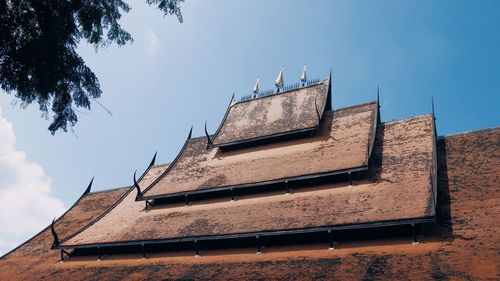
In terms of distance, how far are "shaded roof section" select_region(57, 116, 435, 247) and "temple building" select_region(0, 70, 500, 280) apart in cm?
8

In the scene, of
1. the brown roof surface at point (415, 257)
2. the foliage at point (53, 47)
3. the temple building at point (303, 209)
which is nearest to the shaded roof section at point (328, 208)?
the temple building at point (303, 209)

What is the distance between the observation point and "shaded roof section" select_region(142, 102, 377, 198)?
2070cm

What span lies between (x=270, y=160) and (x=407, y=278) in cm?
1146

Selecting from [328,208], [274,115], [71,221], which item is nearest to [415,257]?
[328,208]

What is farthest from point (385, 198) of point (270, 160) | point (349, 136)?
point (270, 160)

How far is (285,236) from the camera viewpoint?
17.7 m

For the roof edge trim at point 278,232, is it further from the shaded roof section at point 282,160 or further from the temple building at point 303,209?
the shaded roof section at point 282,160

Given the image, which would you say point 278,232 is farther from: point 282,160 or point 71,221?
point 71,221

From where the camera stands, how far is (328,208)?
17969mm

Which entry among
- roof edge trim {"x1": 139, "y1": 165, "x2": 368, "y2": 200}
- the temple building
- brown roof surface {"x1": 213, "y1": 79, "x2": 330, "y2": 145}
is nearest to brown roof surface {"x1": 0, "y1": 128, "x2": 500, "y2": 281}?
the temple building

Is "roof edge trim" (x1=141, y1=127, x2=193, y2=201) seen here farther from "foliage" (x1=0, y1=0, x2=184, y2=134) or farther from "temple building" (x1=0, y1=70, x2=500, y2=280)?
"foliage" (x1=0, y1=0, x2=184, y2=134)

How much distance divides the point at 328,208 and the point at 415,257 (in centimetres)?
453

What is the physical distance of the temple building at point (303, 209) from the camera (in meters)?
14.9

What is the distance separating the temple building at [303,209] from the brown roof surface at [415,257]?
0.21 ft
